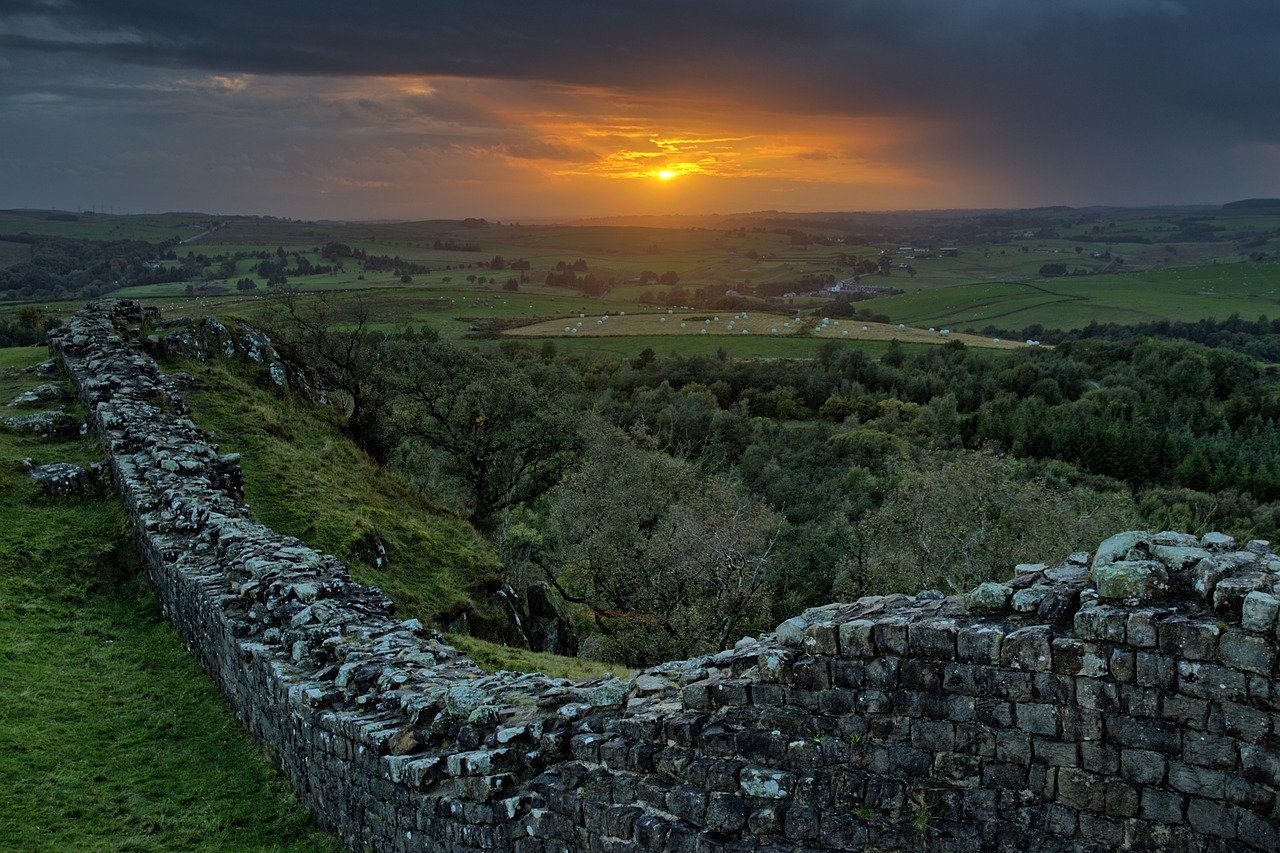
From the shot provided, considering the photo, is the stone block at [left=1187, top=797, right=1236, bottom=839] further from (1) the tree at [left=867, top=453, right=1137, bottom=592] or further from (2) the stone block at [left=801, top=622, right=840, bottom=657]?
(1) the tree at [left=867, top=453, right=1137, bottom=592]

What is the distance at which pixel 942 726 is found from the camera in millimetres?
6992

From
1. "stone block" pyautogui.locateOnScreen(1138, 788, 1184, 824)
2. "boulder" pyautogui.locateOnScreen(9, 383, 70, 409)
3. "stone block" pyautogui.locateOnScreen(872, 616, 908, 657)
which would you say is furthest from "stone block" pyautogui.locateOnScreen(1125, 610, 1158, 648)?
"boulder" pyautogui.locateOnScreen(9, 383, 70, 409)

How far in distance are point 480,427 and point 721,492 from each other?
10609mm

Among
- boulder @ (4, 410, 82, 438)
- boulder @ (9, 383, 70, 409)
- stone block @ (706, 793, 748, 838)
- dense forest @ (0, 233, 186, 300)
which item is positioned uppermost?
dense forest @ (0, 233, 186, 300)

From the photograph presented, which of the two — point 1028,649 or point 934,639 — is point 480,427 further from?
point 1028,649

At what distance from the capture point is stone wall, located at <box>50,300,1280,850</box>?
20.0ft

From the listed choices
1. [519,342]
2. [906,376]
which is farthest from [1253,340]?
[519,342]

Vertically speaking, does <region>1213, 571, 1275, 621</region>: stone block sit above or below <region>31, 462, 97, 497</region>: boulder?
above

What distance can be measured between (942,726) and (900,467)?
129 feet

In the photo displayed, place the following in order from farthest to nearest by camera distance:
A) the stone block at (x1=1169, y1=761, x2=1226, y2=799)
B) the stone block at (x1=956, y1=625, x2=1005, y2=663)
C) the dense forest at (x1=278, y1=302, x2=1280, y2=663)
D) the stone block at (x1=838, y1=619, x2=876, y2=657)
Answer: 1. the dense forest at (x1=278, y1=302, x2=1280, y2=663)
2. the stone block at (x1=838, y1=619, x2=876, y2=657)
3. the stone block at (x1=956, y1=625, x2=1005, y2=663)
4. the stone block at (x1=1169, y1=761, x2=1226, y2=799)

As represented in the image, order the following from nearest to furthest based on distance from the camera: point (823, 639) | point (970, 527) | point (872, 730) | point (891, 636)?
1. point (891, 636)
2. point (872, 730)
3. point (823, 639)
4. point (970, 527)

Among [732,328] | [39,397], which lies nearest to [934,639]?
[39,397]

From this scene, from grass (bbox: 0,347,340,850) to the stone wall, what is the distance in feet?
3.13

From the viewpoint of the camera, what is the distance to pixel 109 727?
12125 mm
